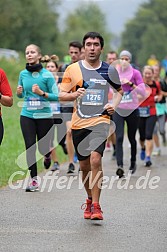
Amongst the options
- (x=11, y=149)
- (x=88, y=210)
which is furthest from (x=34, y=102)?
(x=11, y=149)

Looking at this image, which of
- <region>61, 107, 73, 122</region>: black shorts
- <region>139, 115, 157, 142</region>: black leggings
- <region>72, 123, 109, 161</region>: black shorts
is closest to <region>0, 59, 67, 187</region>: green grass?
<region>61, 107, 73, 122</region>: black shorts

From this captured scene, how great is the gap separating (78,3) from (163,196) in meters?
149

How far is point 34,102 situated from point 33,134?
0.45 m

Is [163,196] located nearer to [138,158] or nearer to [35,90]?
[35,90]

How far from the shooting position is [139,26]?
122m

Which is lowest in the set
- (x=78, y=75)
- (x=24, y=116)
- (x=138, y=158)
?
(x=138, y=158)

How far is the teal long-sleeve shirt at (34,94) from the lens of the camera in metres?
11.0

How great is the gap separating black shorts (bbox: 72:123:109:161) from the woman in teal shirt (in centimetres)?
215

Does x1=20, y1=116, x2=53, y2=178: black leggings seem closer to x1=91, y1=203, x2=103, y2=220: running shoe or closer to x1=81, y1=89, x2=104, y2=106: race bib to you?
x1=81, y1=89, x2=104, y2=106: race bib

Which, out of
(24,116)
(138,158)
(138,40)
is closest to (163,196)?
(24,116)

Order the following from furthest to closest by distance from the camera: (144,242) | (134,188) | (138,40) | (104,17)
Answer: (104,17) → (138,40) → (134,188) → (144,242)

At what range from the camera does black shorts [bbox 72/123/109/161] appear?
8.66m

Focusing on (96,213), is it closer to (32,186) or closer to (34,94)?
(32,186)

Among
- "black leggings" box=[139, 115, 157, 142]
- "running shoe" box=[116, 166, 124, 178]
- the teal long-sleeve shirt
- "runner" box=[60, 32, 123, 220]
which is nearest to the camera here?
"runner" box=[60, 32, 123, 220]
